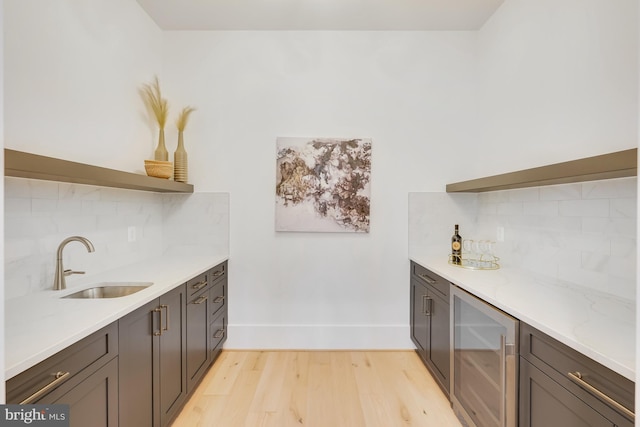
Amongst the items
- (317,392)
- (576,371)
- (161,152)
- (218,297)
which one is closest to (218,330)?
(218,297)

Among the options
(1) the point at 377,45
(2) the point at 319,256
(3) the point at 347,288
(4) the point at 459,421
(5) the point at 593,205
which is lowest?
(4) the point at 459,421

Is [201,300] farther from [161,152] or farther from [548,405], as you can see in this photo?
[548,405]

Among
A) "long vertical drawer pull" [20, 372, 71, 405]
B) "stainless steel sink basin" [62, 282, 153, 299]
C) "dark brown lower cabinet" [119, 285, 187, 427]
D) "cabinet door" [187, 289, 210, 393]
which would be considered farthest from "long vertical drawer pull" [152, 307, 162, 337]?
"long vertical drawer pull" [20, 372, 71, 405]

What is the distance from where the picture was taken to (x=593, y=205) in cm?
154

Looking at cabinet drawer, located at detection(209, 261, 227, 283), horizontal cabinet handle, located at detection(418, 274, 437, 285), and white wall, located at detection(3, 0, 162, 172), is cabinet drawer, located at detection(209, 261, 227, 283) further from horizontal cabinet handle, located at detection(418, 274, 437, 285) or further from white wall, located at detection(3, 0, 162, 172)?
horizontal cabinet handle, located at detection(418, 274, 437, 285)

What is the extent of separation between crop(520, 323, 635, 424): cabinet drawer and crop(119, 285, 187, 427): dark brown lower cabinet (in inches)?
65.9

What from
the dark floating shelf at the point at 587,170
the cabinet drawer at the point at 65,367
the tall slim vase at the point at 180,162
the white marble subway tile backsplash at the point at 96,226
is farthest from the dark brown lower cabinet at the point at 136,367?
the dark floating shelf at the point at 587,170

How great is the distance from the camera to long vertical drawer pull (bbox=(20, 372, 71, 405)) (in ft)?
2.76

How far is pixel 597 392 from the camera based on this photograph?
0.90 meters

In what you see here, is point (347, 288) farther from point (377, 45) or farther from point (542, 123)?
point (377, 45)

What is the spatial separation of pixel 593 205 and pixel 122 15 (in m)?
3.25

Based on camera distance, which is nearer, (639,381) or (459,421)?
(639,381)

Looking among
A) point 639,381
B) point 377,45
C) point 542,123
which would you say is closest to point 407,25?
point 377,45

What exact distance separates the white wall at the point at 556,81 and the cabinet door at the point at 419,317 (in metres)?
1.14
